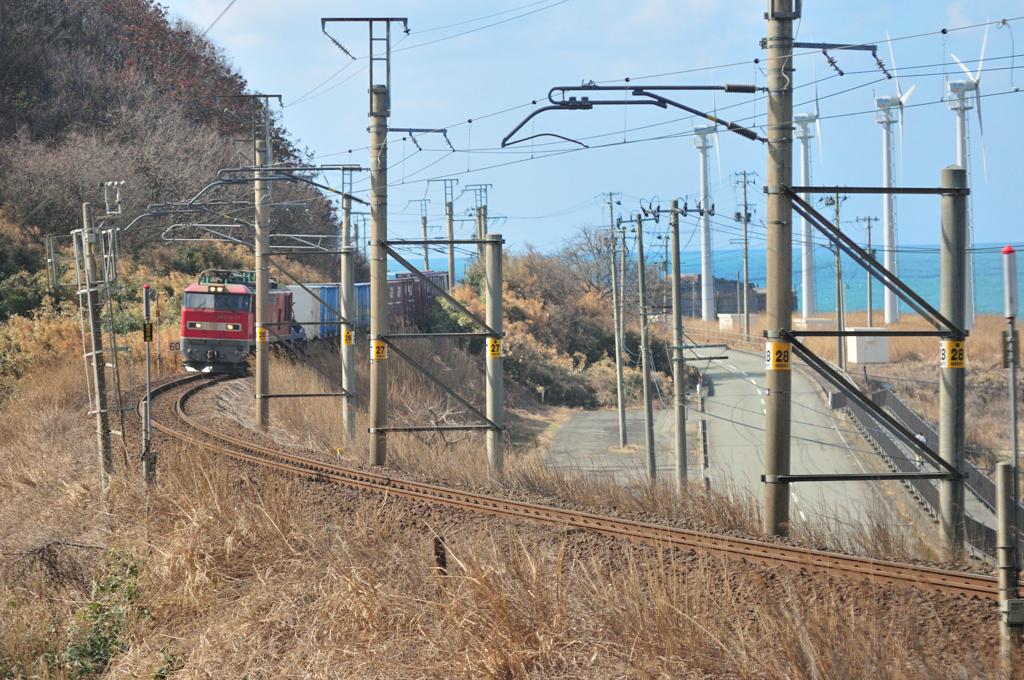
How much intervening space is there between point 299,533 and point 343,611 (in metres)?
1.97

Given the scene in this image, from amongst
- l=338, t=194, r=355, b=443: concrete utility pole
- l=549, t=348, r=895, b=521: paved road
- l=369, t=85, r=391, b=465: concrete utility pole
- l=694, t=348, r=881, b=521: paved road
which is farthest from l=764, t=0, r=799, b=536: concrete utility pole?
l=549, t=348, r=895, b=521: paved road

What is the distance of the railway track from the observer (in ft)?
21.3

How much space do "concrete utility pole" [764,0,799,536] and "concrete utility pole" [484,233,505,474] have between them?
19.1ft

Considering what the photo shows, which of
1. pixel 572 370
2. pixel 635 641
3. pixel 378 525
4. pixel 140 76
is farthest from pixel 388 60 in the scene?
pixel 140 76

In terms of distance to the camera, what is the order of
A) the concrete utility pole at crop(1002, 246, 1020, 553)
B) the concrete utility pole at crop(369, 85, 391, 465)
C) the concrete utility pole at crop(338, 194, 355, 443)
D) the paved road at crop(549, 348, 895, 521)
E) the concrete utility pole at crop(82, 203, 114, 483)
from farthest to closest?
the paved road at crop(549, 348, 895, 521), the concrete utility pole at crop(338, 194, 355, 443), the concrete utility pole at crop(369, 85, 391, 465), the concrete utility pole at crop(82, 203, 114, 483), the concrete utility pole at crop(1002, 246, 1020, 553)

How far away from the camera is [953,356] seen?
30.0 feet

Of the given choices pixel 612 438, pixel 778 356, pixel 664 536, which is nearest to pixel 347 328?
pixel 778 356

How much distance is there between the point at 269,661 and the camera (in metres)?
7.01

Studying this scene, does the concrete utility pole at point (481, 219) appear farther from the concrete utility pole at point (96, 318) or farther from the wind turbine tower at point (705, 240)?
the concrete utility pole at point (96, 318)

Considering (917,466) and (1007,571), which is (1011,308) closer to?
(1007,571)

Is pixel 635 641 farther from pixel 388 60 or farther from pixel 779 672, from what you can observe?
pixel 388 60

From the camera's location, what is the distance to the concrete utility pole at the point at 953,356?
9000 millimetres

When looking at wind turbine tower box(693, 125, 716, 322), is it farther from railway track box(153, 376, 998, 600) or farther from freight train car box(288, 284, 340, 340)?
railway track box(153, 376, 998, 600)

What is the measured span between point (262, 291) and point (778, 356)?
601 inches
